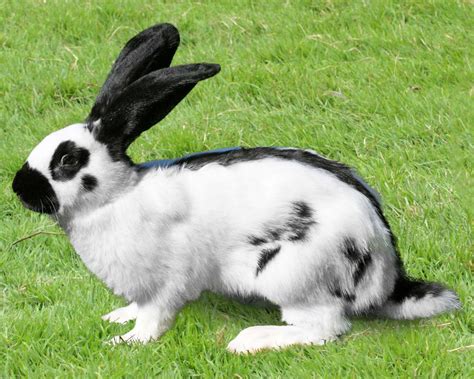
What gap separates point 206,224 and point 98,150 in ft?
1.62

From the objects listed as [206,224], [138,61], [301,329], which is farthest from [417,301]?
[138,61]

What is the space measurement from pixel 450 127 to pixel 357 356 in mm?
2252

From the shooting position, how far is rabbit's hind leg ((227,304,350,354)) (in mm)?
4258

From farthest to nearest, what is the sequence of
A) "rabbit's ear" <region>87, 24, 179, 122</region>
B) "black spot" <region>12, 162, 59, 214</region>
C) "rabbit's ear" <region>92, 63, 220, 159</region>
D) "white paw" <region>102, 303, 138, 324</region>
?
"white paw" <region>102, 303, 138, 324</region> → "rabbit's ear" <region>87, 24, 179, 122</region> → "black spot" <region>12, 162, 59, 214</region> → "rabbit's ear" <region>92, 63, 220, 159</region>

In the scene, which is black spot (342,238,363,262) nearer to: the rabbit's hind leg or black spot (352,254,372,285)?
black spot (352,254,372,285)

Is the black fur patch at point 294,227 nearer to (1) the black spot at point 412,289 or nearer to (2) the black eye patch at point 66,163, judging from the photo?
(1) the black spot at point 412,289

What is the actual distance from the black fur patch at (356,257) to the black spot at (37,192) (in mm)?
1095

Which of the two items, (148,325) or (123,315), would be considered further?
(123,315)

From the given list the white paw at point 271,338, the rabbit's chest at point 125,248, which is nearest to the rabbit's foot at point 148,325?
the rabbit's chest at point 125,248

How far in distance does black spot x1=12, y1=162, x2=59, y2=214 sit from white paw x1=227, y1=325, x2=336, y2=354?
849mm

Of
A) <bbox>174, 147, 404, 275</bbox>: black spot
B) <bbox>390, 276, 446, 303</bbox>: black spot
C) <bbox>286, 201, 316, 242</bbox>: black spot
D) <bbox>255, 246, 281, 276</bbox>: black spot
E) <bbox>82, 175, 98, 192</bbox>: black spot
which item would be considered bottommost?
<bbox>390, 276, 446, 303</bbox>: black spot

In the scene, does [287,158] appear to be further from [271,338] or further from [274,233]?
[271,338]

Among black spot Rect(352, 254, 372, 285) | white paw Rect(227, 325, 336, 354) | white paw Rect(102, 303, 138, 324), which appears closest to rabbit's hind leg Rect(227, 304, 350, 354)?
white paw Rect(227, 325, 336, 354)

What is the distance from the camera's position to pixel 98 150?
429 cm
